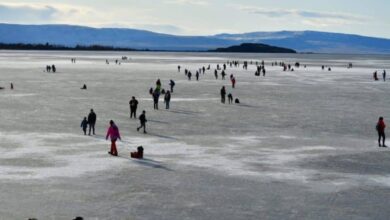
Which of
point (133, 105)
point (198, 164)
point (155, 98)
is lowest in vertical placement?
point (198, 164)

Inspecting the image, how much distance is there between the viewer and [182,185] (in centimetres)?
1430

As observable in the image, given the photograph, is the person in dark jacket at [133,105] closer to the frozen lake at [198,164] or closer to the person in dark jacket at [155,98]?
the frozen lake at [198,164]

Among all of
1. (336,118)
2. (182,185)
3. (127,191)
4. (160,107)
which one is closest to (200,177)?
(182,185)

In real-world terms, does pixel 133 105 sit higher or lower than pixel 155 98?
higher

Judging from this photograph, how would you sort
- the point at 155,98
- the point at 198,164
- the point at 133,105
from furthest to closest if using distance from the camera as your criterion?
the point at 155,98
the point at 133,105
the point at 198,164

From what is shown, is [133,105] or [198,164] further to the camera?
[133,105]

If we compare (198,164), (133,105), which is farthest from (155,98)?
(198,164)

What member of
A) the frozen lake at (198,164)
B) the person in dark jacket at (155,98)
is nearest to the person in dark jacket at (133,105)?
→ the frozen lake at (198,164)

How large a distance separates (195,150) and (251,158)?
2.16 meters

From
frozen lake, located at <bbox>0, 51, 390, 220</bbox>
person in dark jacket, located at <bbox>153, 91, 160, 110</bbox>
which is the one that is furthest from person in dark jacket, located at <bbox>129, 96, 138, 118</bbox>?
person in dark jacket, located at <bbox>153, 91, 160, 110</bbox>

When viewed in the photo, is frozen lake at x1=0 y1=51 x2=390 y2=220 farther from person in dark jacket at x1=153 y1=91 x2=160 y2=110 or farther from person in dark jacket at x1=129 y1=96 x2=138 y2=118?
person in dark jacket at x1=129 y1=96 x2=138 y2=118

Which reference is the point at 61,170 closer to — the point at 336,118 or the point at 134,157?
the point at 134,157

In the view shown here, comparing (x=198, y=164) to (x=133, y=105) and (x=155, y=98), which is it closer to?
(x=133, y=105)

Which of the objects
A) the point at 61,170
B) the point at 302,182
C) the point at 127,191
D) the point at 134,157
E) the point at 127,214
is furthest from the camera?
the point at 134,157
